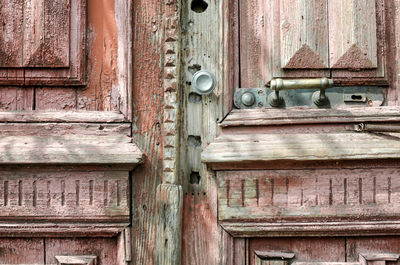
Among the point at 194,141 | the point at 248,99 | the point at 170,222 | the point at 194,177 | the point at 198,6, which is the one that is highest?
the point at 198,6

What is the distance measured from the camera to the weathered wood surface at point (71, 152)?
3.87ft

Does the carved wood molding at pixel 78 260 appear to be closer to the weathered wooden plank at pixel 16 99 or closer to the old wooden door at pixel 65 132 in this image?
the old wooden door at pixel 65 132

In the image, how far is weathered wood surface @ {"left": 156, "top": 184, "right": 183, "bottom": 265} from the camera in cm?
118

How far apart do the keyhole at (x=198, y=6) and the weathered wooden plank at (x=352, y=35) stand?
0.38m

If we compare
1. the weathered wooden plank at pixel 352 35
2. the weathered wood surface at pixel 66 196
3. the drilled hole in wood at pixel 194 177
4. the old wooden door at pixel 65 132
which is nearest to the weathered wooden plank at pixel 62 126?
the old wooden door at pixel 65 132

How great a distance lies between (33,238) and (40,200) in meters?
0.12

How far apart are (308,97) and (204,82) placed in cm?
32

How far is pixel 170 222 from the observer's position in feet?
3.90

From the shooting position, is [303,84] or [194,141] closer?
[303,84]

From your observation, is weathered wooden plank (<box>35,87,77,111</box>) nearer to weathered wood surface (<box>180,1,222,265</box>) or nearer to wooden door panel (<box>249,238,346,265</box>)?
weathered wood surface (<box>180,1,222,265</box>)

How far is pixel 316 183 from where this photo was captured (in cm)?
120

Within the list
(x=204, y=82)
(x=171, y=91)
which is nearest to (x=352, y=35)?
(x=204, y=82)

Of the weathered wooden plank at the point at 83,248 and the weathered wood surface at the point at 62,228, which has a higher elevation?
the weathered wood surface at the point at 62,228

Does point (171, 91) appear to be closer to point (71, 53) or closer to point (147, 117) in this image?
point (147, 117)
